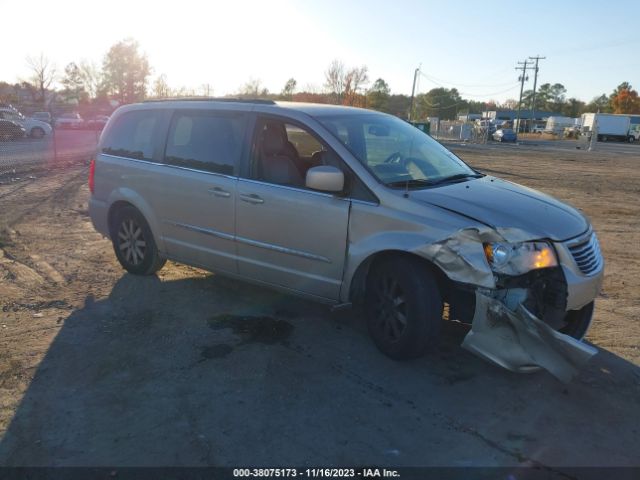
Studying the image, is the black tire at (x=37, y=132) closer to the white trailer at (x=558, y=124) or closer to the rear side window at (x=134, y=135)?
the rear side window at (x=134, y=135)

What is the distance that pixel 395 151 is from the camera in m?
4.64

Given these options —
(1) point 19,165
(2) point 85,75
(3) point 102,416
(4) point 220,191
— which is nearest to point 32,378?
(3) point 102,416

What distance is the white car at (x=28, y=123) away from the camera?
1104 inches

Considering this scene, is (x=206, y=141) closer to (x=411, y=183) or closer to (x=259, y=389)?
(x=411, y=183)

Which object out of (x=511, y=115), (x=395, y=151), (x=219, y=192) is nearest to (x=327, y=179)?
(x=395, y=151)

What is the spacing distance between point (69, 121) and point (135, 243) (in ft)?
143

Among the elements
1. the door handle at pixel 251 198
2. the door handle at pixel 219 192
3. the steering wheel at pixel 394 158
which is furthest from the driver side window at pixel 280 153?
the steering wheel at pixel 394 158

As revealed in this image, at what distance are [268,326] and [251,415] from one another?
134cm

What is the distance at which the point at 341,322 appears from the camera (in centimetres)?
473

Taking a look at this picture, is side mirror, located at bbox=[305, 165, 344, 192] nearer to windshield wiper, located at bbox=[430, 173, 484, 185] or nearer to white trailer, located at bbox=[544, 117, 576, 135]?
windshield wiper, located at bbox=[430, 173, 484, 185]

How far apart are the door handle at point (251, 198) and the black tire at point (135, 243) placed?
146 centimetres

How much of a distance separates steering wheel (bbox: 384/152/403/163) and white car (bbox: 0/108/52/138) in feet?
93.8

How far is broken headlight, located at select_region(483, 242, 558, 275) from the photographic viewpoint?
135 inches

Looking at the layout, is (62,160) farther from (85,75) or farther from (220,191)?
(85,75)
